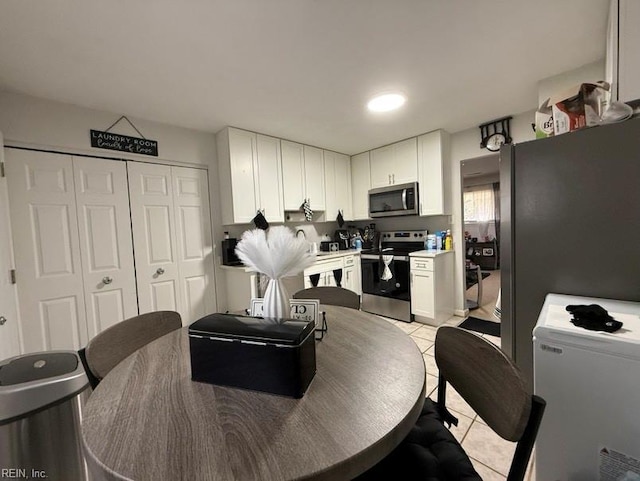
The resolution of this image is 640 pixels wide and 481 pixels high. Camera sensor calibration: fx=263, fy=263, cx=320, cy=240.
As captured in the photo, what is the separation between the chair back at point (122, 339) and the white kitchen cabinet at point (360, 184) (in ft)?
10.3

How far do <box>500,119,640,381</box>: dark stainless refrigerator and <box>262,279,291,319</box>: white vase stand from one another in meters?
1.34

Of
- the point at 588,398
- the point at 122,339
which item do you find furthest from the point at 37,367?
the point at 588,398

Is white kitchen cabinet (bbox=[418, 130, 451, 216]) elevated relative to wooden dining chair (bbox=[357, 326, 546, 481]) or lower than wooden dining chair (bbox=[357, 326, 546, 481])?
elevated

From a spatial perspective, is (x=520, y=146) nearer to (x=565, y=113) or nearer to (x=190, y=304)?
(x=565, y=113)

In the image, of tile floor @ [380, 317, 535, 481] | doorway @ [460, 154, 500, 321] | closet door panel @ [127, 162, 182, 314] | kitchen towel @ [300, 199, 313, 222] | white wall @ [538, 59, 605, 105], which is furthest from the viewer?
doorway @ [460, 154, 500, 321]

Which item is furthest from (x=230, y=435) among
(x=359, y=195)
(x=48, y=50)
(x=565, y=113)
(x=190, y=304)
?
(x=359, y=195)

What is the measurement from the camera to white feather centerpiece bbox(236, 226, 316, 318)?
2.97ft

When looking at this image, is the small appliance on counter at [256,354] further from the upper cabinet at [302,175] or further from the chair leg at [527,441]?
the upper cabinet at [302,175]

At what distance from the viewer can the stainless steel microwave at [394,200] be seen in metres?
3.37

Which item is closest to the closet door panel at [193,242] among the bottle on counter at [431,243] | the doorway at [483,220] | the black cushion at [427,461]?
the black cushion at [427,461]

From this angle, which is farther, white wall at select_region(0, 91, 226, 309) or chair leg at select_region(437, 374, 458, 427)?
white wall at select_region(0, 91, 226, 309)

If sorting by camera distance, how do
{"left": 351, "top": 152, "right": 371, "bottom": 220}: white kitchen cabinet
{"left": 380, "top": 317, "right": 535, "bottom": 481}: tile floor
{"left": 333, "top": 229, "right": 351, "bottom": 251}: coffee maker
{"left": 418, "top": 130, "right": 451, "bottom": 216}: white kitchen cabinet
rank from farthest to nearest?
{"left": 333, "top": 229, "right": 351, "bottom": 251}: coffee maker
{"left": 351, "top": 152, "right": 371, "bottom": 220}: white kitchen cabinet
{"left": 418, "top": 130, "right": 451, "bottom": 216}: white kitchen cabinet
{"left": 380, "top": 317, "right": 535, "bottom": 481}: tile floor

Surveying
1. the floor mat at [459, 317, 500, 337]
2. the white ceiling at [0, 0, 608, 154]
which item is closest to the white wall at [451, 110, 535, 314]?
the floor mat at [459, 317, 500, 337]

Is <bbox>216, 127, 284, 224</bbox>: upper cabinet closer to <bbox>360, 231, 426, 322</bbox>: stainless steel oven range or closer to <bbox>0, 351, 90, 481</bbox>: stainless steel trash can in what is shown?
<bbox>360, 231, 426, 322</bbox>: stainless steel oven range
